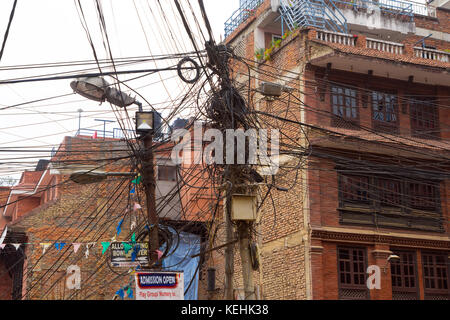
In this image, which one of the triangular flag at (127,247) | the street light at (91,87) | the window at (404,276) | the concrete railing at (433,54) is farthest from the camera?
the concrete railing at (433,54)

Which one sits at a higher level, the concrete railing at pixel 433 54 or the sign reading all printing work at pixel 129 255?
the concrete railing at pixel 433 54

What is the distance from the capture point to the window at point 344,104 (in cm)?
2283

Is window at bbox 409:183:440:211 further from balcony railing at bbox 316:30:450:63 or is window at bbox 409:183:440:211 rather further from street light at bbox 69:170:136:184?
street light at bbox 69:170:136:184

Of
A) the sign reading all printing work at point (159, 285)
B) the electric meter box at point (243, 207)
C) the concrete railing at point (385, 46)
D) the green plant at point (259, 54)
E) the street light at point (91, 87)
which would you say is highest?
the green plant at point (259, 54)

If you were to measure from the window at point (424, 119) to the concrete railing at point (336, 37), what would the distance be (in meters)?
3.24

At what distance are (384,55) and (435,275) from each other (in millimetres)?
8090

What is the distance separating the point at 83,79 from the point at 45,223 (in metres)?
16.3

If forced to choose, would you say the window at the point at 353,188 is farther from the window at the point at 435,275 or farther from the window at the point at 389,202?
the window at the point at 435,275

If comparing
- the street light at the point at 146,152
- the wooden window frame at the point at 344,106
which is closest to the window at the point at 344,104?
the wooden window frame at the point at 344,106

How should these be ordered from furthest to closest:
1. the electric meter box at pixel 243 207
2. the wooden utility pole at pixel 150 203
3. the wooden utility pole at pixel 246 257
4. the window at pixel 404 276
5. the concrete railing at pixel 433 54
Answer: the concrete railing at pixel 433 54 < the window at pixel 404 276 < the wooden utility pole at pixel 150 203 < the electric meter box at pixel 243 207 < the wooden utility pole at pixel 246 257

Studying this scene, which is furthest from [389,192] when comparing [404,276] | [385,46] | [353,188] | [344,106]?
[385,46]

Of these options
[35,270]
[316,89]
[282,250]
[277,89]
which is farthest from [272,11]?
[35,270]

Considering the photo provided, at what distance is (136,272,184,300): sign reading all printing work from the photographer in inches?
487

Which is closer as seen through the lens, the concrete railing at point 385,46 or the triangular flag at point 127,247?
the triangular flag at point 127,247
